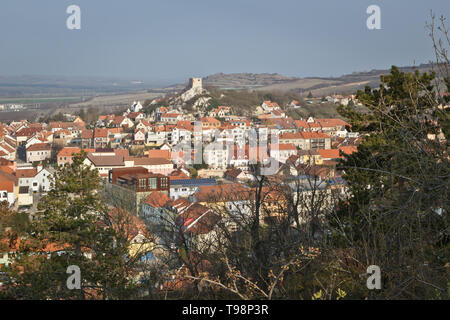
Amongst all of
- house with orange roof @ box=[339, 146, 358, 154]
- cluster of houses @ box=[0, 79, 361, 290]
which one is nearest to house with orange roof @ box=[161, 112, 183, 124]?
cluster of houses @ box=[0, 79, 361, 290]

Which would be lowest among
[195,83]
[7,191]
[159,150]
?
[7,191]

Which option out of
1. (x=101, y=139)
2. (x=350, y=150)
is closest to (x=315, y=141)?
(x=350, y=150)

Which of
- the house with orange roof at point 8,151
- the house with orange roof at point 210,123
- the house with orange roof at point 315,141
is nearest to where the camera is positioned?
the house with orange roof at point 8,151

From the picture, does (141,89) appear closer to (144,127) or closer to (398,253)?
(144,127)

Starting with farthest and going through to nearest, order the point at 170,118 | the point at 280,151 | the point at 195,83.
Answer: the point at 195,83, the point at 170,118, the point at 280,151

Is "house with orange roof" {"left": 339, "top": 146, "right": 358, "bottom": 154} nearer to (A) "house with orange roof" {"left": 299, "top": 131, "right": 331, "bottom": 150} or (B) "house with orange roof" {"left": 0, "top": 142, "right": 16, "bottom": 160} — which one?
(A) "house with orange roof" {"left": 299, "top": 131, "right": 331, "bottom": 150}

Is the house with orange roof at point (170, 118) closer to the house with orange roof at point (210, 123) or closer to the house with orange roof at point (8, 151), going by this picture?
the house with orange roof at point (210, 123)

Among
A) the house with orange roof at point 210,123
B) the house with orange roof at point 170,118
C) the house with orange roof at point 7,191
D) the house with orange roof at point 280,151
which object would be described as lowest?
the house with orange roof at point 7,191

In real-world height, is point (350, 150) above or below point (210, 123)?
below

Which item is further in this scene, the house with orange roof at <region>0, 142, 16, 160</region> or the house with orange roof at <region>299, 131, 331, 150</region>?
the house with orange roof at <region>299, 131, 331, 150</region>

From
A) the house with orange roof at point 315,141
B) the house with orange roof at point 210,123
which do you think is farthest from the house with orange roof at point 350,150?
the house with orange roof at point 210,123

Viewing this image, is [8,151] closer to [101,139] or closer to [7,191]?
[101,139]
